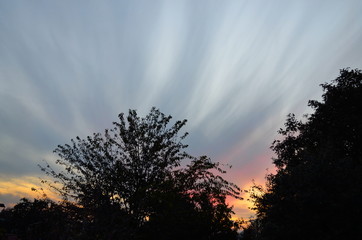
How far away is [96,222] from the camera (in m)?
10.0

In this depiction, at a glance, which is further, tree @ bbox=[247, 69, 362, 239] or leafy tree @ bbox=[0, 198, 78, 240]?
tree @ bbox=[247, 69, 362, 239]

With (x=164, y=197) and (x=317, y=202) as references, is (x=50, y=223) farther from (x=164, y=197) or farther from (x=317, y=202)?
(x=317, y=202)

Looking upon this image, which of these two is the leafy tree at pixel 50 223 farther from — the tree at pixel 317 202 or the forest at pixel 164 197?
the tree at pixel 317 202

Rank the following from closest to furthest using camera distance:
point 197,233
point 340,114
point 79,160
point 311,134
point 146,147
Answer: point 79,160
point 146,147
point 197,233
point 340,114
point 311,134

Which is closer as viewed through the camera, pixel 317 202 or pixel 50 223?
pixel 50 223

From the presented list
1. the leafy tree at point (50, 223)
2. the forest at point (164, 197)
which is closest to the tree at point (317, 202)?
the forest at point (164, 197)

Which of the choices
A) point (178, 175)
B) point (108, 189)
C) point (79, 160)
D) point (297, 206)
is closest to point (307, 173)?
point (297, 206)

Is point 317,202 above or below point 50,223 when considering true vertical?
above

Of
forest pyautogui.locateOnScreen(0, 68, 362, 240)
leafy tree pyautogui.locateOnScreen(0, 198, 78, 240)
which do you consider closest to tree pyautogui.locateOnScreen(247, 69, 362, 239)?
forest pyautogui.locateOnScreen(0, 68, 362, 240)

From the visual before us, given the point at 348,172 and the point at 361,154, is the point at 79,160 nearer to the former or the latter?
the point at 348,172

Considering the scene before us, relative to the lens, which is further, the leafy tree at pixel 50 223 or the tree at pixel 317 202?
the tree at pixel 317 202

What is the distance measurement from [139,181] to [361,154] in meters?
23.7

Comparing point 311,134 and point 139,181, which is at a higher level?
point 311,134

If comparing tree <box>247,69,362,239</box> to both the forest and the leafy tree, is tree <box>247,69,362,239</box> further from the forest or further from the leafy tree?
the leafy tree
